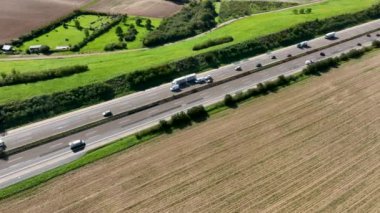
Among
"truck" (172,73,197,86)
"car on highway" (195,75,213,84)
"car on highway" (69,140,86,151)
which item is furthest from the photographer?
"car on highway" (195,75,213,84)

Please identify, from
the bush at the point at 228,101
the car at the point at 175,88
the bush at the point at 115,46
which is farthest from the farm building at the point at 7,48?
the bush at the point at 228,101

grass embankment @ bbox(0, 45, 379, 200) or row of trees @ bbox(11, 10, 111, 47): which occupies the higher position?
row of trees @ bbox(11, 10, 111, 47)

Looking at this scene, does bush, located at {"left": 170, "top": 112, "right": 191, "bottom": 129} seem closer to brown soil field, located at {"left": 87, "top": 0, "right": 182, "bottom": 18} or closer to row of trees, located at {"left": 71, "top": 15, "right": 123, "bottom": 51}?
row of trees, located at {"left": 71, "top": 15, "right": 123, "bottom": 51}

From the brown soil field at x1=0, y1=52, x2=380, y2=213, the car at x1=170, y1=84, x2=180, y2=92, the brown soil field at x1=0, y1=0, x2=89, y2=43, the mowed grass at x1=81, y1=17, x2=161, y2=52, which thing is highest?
the brown soil field at x1=0, y1=0, x2=89, y2=43

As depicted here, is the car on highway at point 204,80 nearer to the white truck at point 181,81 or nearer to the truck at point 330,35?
the white truck at point 181,81

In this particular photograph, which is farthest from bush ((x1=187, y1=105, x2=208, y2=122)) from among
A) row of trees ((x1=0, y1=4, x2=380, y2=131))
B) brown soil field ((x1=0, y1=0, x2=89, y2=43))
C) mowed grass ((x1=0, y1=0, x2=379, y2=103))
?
brown soil field ((x1=0, y1=0, x2=89, y2=43))

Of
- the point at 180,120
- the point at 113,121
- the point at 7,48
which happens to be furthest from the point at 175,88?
the point at 7,48

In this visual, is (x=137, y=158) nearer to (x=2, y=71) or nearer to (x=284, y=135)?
(x=284, y=135)
